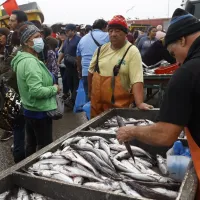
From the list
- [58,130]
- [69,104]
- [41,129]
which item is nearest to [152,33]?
[69,104]

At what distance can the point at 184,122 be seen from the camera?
7.10 feet

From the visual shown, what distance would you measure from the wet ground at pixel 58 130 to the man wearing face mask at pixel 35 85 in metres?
1.46

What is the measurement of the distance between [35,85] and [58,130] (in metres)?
3.38

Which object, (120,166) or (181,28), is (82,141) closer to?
(120,166)

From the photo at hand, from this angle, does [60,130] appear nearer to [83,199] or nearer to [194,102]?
[83,199]

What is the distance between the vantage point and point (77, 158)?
2973 millimetres

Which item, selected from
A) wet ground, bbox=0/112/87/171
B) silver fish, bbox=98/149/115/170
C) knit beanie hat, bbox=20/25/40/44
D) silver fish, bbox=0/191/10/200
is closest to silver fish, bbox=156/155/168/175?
silver fish, bbox=98/149/115/170

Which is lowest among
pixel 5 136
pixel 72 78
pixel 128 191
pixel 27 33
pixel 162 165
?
pixel 5 136

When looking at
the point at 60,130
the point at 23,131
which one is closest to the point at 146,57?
the point at 60,130

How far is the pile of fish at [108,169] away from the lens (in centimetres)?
244

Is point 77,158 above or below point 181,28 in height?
below

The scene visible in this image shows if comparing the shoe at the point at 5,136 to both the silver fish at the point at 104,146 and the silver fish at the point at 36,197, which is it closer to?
the silver fish at the point at 104,146

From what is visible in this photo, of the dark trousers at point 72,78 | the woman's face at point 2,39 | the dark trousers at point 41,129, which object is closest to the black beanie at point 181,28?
the dark trousers at point 41,129

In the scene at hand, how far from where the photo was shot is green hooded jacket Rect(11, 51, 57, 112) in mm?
3910
